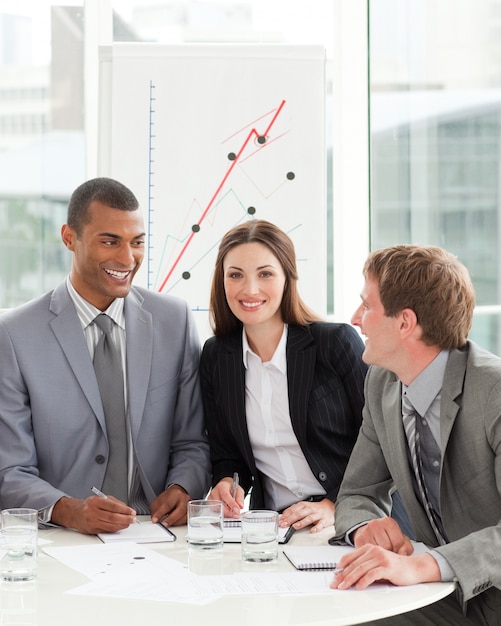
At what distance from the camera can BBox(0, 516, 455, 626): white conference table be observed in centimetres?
161

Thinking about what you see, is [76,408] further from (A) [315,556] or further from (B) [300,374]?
(A) [315,556]

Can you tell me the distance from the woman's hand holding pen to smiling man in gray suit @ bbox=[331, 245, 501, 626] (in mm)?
291

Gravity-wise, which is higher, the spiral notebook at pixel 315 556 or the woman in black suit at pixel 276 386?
the woman in black suit at pixel 276 386

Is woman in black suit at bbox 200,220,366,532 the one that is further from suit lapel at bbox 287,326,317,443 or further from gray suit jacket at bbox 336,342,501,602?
gray suit jacket at bbox 336,342,501,602

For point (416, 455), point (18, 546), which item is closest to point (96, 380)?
point (18, 546)

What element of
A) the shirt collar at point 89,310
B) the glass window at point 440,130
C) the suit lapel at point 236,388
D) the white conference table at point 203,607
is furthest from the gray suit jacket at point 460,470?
the glass window at point 440,130

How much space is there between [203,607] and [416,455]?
0.76 metres

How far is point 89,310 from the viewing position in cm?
281

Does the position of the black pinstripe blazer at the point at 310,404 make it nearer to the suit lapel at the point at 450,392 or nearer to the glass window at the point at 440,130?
the suit lapel at the point at 450,392

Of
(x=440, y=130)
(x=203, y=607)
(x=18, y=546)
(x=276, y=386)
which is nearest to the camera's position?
(x=203, y=607)

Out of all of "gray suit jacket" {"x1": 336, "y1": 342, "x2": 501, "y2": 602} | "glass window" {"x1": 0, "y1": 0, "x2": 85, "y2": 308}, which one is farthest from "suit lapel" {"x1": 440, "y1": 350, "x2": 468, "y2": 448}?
"glass window" {"x1": 0, "y1": 0, "x2": 85, "y2": 308}

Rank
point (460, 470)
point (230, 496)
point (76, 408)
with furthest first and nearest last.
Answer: point (76, 408) < point (230, 496) < point (460, 470)

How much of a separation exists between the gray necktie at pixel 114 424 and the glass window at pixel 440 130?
90.3 inches

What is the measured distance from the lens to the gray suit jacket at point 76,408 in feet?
8.64
